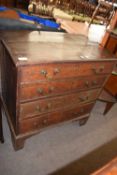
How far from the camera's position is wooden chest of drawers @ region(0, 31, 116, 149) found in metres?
0.97

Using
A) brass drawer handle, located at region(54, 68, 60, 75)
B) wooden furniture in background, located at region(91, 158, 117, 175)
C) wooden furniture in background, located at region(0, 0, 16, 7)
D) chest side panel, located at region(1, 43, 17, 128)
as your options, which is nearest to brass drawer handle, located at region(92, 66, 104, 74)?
brass drawer handle, located at region(54, 68, 60, 75)

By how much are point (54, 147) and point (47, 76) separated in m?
0.87

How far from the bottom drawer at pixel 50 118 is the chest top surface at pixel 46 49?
1.91ft

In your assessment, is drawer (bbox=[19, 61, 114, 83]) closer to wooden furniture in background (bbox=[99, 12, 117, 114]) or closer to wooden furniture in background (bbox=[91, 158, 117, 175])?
wooden furniture in background (bbox=[99, 12, 117, 114])

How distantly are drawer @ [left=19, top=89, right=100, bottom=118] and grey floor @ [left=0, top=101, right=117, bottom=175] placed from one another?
1.39 feet

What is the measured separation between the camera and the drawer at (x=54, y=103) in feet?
3.86

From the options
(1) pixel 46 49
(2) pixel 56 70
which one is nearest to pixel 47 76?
(2) pixel 56 70

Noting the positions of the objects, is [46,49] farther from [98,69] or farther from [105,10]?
[105,10]

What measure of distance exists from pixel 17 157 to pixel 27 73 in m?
0.89

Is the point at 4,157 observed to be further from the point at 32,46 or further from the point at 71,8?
the point at 71,8

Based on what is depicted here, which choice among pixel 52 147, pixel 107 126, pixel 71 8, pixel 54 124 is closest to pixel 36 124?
pixel 54 124

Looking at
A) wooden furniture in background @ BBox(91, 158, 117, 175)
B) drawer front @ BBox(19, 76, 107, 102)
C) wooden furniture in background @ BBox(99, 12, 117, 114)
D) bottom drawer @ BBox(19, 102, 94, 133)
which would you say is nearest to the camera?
wooden furniture in background @ BBox(91, 158, 117, 175)

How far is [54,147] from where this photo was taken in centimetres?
153

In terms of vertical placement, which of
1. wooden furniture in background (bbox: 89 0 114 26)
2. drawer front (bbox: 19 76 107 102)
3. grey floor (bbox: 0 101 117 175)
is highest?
wooden furniture in background (bbox: 89 0 114 26)
